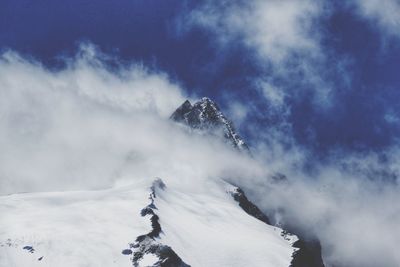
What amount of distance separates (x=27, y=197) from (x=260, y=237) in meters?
44.3

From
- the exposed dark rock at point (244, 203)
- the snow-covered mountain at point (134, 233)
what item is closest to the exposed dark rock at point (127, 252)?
the snow-covered mountain at point (134, 233)

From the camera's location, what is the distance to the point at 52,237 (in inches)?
3103

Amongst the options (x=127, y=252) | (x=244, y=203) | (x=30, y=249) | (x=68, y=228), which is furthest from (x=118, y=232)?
(x=244, y=203)

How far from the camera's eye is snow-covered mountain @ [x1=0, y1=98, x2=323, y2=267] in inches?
2963

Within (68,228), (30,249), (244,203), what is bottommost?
(30,249)

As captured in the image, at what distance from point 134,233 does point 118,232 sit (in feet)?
7.38

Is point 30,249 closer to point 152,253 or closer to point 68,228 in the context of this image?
point 68,228

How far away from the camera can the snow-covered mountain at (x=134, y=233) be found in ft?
247

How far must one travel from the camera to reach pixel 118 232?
84.4 metres

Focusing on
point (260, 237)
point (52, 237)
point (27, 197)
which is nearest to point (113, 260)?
point (52, 237)

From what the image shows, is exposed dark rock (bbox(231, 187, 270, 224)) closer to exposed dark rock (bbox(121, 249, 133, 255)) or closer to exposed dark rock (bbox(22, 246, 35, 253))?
exposed dark rock (bbox(121, 249, 133, 255))

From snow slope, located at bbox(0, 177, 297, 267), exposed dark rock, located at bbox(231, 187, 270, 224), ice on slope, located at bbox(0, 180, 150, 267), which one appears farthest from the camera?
exposed dark rock, located at bbox(231, 187, 270, 224)

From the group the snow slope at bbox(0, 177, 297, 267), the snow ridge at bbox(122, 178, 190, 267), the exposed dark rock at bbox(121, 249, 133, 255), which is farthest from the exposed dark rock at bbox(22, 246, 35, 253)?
the snow ridge at bbox(122, 178, 190, 267)

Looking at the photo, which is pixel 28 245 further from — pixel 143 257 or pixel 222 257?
pixel 222 257
